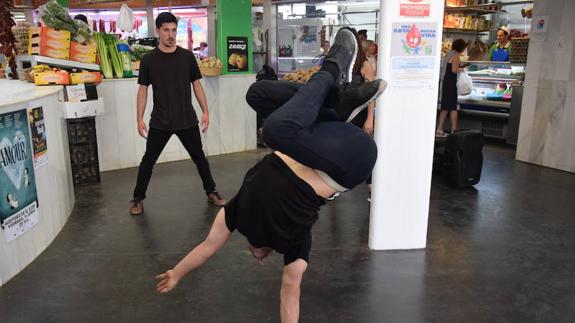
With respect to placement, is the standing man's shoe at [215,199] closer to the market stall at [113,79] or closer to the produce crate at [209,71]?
the market stall at [113,79]

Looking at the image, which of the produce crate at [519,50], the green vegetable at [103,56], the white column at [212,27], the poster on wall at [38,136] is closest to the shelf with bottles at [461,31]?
the produce crate at [519,50]

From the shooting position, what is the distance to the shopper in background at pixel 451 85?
761cm

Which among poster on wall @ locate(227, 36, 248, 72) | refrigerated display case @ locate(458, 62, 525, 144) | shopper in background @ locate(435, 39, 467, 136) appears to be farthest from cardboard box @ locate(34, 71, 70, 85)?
refrigerated display case @ locate(458, 62, 525, 144)

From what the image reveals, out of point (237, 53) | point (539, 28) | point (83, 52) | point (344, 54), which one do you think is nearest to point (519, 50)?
point (539, 28)

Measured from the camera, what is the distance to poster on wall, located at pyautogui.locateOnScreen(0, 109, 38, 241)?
123 inches

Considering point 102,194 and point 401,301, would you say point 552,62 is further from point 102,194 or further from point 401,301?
point 102,194

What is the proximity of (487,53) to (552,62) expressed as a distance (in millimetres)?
2757

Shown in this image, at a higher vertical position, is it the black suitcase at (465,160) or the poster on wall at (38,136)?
the poster on wall at (38,136)

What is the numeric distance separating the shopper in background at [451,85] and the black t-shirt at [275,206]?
6.03 metres

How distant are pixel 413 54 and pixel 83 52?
12.4 feet

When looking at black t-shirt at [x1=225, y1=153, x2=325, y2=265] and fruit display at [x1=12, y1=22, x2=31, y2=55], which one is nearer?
black t-shirt at [x1=225, y1=153, x2=325, y2=265]

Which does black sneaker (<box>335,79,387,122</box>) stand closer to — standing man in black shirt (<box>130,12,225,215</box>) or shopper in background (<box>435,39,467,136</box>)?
standing man in black shirt (<box>130,12,225,215</box>)

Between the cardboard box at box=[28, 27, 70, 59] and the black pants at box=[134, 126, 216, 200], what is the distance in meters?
1.67

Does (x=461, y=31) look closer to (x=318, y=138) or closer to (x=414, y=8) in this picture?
(x=414, y=8)
